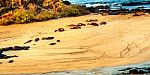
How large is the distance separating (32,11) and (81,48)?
1747 cm

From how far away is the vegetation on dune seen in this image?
119 feet

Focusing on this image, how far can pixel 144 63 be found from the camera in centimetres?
1759

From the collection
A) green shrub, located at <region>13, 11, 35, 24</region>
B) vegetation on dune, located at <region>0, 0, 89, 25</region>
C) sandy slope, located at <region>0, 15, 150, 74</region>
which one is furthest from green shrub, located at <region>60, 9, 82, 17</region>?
sandy slope, located at <region>0, 15, 150, 74</region>

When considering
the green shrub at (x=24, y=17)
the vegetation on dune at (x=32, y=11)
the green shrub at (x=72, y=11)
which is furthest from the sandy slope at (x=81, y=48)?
the green shrub at (x=72, y=11)

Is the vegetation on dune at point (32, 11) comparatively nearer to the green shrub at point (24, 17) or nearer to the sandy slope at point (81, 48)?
the green shrub at point (24, 17)

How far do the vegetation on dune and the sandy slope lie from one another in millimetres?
6067

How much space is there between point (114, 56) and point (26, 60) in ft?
11.7

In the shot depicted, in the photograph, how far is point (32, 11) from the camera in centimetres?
3809

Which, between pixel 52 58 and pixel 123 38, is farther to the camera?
pixel 123 38

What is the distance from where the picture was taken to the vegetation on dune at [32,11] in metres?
36.2

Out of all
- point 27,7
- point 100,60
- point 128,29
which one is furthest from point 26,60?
point 27,7

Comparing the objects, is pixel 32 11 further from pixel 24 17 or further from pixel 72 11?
pixel 72 11

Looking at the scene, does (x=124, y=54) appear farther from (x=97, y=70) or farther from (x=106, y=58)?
(x=97, y=70)

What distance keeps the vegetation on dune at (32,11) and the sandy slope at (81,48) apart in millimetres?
6067
